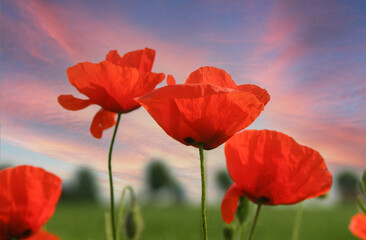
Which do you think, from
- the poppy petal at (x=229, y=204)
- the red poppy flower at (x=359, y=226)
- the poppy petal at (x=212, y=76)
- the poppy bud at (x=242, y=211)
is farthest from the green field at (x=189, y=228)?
the poppy petal at (x=212, y=76)

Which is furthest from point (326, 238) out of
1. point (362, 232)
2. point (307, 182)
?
point (307, 182)

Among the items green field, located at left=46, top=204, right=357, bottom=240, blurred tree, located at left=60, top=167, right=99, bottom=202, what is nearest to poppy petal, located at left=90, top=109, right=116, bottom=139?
green field, located at left=46, top=204, right=357, bottom=240

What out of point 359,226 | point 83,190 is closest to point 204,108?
point 359,226

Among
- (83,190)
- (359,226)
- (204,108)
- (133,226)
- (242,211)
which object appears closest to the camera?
(204,108)

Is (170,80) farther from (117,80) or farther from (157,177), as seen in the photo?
(157,177)

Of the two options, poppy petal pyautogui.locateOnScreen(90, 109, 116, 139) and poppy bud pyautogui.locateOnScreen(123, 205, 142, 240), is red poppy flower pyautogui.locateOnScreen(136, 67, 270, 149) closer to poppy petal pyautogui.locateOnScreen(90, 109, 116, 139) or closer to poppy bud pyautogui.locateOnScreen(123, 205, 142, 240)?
poppy petal pyautogui.locateOnScreen(90, 109, 116, 139)

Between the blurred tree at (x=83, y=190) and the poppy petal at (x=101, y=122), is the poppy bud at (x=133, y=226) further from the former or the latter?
the blurred tree at (x=83, y=190)
